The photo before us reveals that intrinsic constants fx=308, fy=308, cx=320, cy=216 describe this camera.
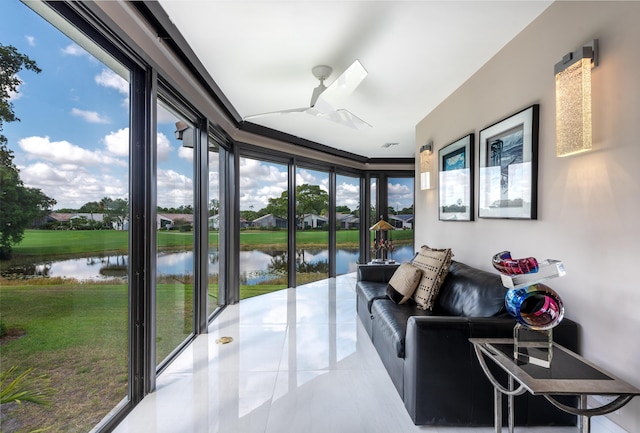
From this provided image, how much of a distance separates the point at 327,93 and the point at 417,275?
→ 1.89 m

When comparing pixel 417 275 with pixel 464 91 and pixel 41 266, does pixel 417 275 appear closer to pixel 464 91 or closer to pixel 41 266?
pixel 464 91

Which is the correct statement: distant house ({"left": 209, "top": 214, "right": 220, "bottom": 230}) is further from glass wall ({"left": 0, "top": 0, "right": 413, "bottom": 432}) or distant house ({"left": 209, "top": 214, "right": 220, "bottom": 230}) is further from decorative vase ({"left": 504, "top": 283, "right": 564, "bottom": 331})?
decorative vase ({"left": 504, "top": 283, "right": 564, "bottom": 331})

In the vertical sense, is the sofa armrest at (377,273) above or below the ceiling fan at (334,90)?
below

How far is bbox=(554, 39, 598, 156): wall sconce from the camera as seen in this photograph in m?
1.70

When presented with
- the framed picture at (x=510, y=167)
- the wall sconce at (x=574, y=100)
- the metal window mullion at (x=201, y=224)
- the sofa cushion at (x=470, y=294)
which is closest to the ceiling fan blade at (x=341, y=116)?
the framed picture at (x=510, y=167)

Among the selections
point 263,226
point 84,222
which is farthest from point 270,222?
point 84,222

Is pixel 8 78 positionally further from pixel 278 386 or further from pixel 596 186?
A: pixel 596 186

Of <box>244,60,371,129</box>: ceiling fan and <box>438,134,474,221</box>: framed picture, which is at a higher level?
<box>244,60,371,129</box>: ceiling fan

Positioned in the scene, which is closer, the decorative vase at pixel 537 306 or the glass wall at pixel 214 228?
the decorative vase at pixel 537 306

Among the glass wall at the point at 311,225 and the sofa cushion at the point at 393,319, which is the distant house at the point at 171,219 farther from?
the glass wall at the point at 311,225

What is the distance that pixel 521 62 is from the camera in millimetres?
2312

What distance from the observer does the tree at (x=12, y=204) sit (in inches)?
51.7

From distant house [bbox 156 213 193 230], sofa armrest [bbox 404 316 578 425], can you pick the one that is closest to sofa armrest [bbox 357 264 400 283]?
sofa armrest [bbox 404 316 578 425]

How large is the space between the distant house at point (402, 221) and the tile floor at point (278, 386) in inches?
148
